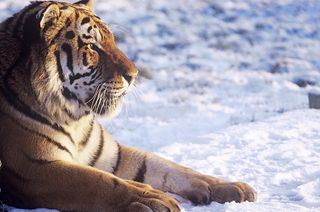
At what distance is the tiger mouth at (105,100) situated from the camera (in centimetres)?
308

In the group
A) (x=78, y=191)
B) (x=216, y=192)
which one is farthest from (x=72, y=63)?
(x=216, y=192)

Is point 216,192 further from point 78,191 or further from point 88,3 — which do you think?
point 88,3

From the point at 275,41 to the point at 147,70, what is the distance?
333 cm

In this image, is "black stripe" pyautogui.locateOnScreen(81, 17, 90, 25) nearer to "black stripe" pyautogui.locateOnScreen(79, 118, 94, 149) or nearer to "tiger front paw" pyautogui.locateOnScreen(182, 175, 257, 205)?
"black stripe" pyautogui.locateOnScreen(79, 118, 94, 149)

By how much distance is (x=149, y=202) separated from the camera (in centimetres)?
267

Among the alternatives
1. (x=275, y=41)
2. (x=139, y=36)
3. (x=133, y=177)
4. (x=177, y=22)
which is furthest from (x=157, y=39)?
(x=133, y=177)

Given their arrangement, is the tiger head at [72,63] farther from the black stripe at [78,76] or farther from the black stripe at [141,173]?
the black stripe at [141,173]

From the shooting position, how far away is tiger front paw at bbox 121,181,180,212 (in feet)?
8.68

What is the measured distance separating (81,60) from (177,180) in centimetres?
78

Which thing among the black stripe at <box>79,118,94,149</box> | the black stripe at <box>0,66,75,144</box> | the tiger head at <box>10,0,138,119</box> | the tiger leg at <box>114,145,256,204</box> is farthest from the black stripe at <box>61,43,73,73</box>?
the tiger leg at <box>114,145,256,204</box>

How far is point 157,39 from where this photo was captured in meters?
12.8

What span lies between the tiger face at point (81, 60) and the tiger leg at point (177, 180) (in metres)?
0.44

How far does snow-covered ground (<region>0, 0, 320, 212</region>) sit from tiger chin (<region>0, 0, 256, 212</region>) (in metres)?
0.21

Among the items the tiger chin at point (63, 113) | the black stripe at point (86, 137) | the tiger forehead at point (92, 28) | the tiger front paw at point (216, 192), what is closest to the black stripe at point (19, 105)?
the tiger chin at point (63, 113)
